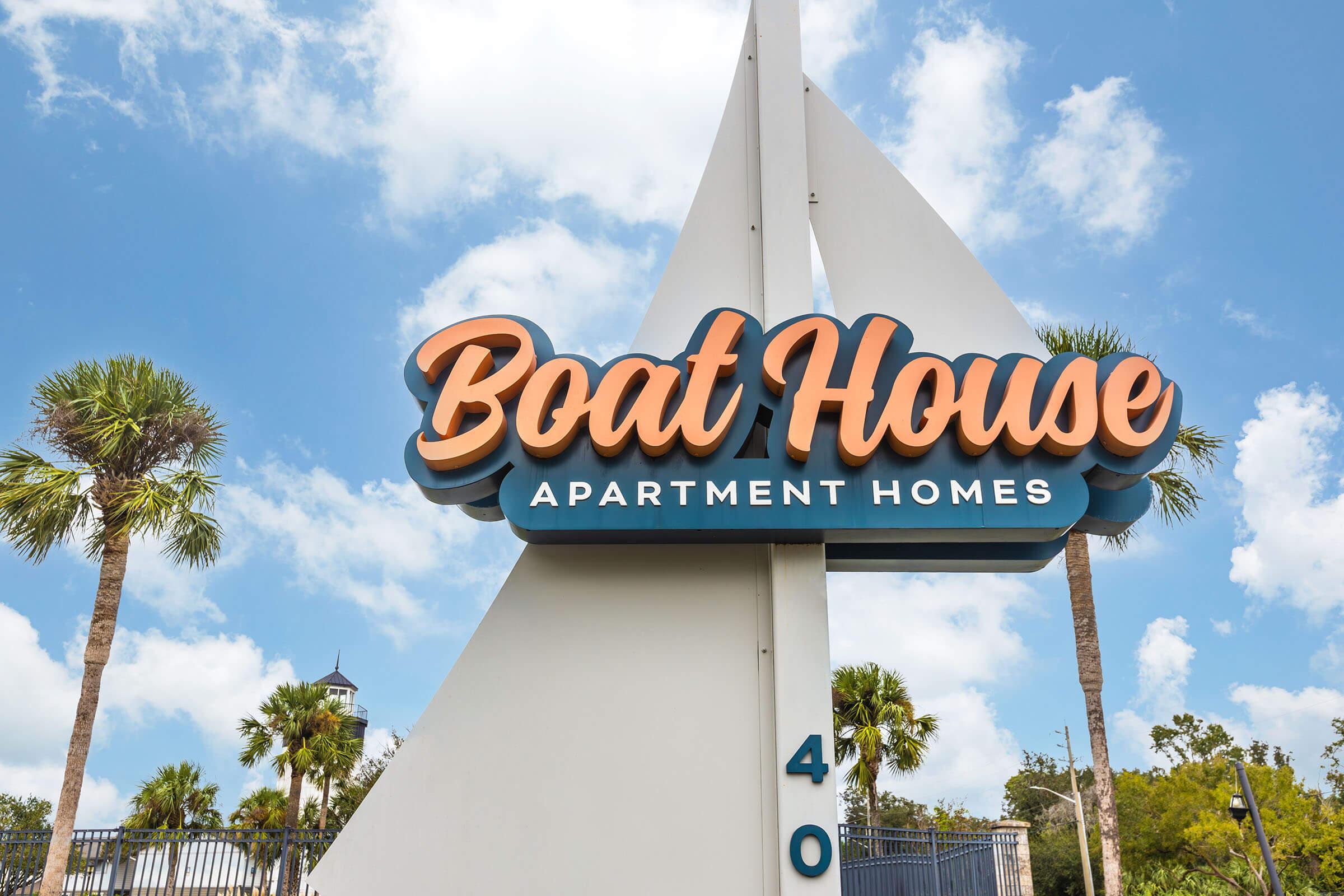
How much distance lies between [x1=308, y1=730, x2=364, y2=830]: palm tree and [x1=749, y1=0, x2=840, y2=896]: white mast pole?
18878mm

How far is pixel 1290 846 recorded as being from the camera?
66.7 ft

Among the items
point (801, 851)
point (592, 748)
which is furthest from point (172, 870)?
point (801, 851)

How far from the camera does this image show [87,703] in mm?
14055

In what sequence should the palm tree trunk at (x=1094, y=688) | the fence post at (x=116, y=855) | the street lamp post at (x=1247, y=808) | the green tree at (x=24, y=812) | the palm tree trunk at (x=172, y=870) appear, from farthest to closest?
the green tree at (x=24, y=812), the palm tree trunk at (x=1094, y=688), the street lamp post at (x=1247, y=808), the fence post at (x=116, y=855), the palm tree trunk at (x=172, y=870)

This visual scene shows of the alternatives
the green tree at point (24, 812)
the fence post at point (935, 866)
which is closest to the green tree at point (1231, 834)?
the fence post at point (935, 866)

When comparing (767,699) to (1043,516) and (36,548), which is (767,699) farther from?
(36,548)

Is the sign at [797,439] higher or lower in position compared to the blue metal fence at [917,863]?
higher

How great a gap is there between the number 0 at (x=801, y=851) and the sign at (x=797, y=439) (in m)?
2.27

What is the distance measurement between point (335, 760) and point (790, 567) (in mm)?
19328

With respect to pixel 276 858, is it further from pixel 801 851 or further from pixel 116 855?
pixel 801 851

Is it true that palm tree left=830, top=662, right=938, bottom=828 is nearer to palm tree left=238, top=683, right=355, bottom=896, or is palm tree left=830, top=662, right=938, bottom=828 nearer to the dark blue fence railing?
the dark blue fence railing

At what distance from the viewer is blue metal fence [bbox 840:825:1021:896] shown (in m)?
11.4

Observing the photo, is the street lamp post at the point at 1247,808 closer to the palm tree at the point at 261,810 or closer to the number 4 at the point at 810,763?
the number 4 at the point at 810,763

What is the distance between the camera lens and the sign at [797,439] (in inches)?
294
